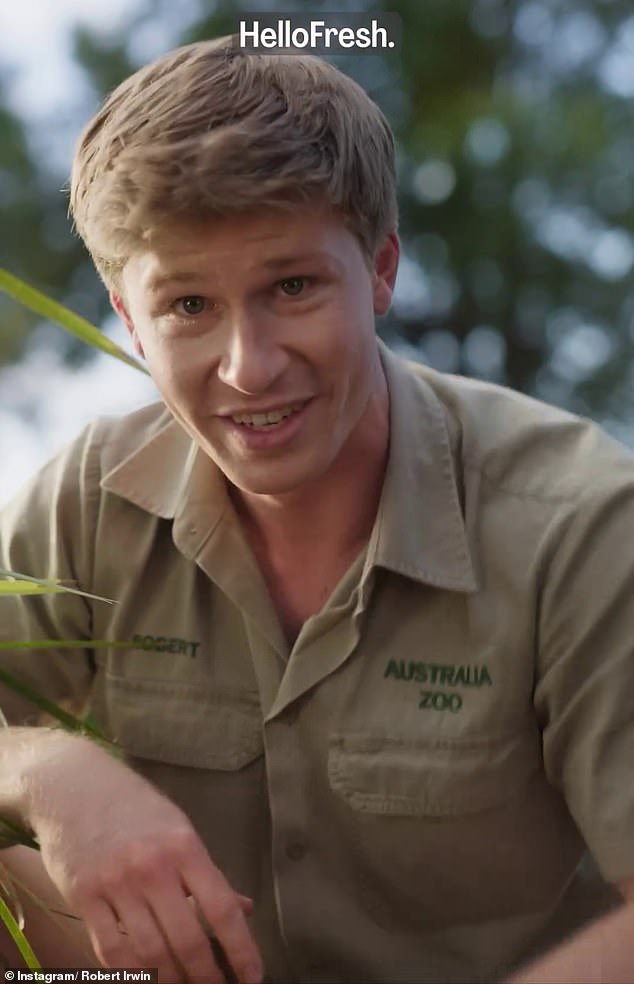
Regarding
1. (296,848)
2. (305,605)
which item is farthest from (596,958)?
(305,605)

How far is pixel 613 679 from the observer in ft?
4.67

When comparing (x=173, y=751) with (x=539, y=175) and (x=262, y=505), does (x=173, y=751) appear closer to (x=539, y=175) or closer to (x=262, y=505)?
Answer: (x=262, y=505)

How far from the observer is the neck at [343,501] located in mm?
1660

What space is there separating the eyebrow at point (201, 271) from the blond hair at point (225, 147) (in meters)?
0.04

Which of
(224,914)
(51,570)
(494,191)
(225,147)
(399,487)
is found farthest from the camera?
(494,191)

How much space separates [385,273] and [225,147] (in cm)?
32

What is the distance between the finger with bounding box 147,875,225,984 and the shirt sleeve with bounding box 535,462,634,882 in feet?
1.36

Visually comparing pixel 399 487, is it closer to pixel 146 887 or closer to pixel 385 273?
pixel 385 273

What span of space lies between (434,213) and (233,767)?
101 inches

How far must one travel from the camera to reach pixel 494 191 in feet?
12.5

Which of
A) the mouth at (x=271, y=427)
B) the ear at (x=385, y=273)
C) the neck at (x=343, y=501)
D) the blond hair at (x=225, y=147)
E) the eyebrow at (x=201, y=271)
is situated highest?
the blond hair at (x=225, y=147)
